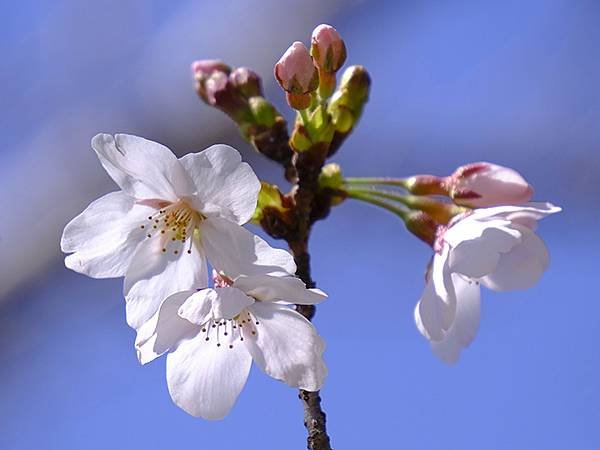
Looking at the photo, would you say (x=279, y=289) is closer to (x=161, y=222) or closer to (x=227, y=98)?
(x=161, y=222)

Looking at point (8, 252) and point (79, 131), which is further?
point (79, 131)

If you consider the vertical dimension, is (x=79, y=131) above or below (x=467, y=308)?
above

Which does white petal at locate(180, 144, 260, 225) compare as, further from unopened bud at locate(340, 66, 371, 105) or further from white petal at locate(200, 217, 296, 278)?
unopened bud at locate(340, 66, 371, 105)

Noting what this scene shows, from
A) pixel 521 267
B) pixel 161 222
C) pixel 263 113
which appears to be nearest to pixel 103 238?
pixel 161 222

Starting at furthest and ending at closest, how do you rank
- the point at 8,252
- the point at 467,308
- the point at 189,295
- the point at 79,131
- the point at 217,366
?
the point at 79,131, the point at 8,252, the point at 467,308, the point at 217,366, the point at 189,295

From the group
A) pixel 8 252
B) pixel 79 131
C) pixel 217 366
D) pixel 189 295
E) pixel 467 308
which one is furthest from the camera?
pixel 79 131

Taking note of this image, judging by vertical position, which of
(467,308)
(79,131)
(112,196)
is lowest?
(112,196)

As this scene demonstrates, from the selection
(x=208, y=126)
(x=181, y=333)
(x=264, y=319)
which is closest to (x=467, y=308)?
(x=264, y=319)

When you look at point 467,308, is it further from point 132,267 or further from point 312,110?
point 132,267

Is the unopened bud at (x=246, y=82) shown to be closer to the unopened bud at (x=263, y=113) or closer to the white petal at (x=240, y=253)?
the unopened bud at (x=263, y=113)
